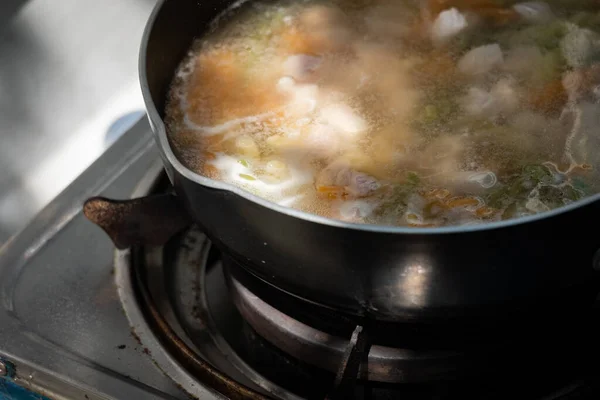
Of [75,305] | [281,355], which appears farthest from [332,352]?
[75,305]

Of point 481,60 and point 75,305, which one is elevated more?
point 481,60

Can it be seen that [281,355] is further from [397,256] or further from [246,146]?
[397,256]

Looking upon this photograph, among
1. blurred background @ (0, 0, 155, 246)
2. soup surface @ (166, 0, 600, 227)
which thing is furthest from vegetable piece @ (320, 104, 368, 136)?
blurred background @ (0, 0, 155, 246)

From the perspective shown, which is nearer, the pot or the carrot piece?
the pot

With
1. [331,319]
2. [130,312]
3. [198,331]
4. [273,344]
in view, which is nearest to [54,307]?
[130,312]

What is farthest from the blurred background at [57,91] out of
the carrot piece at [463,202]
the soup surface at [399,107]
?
the carrot piece at [463,202]

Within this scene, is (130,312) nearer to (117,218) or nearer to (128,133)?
(117,218)

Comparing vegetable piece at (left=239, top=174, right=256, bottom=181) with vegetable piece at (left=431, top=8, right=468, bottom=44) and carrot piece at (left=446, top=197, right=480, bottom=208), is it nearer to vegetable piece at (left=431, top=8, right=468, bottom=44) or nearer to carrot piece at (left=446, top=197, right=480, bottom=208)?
carrot piece at (left=446, top=197, right=480, bottom=208)

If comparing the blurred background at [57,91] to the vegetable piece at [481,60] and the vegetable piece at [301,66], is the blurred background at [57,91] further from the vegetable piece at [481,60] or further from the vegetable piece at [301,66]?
the vegetable piece at [481,60]
